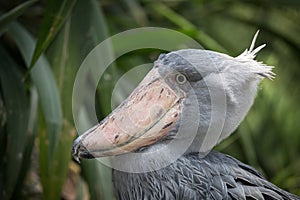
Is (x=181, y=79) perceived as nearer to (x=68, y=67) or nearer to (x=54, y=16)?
(x=54, y=16)

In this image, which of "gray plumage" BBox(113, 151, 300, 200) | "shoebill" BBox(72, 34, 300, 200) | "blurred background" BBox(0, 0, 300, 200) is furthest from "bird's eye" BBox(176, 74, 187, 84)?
"blurred background" BBox(0, 0, 300, 200)

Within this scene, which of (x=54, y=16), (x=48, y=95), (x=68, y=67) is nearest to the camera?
(x=54, y=16)

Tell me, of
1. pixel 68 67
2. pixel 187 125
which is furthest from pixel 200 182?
pixel 68 67

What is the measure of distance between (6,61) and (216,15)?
1.17 metres

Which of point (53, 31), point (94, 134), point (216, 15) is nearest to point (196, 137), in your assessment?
point (94, 134)

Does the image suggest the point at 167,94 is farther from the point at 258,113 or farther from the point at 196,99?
the point at 258,113

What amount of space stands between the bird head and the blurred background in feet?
1.60

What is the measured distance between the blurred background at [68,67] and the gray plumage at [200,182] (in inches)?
19.8

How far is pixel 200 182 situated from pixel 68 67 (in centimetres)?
81

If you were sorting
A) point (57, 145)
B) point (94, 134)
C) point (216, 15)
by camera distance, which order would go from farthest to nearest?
point (216, 15), point (57, 145), point (94, 134)

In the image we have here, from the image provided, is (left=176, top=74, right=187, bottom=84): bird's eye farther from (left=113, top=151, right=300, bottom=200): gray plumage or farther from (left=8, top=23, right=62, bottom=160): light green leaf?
(left=8, top=23, right=62, bottom=160): light green leaf

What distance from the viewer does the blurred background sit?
87.7 inches

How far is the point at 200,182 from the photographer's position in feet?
5.36

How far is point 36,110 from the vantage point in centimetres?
243
